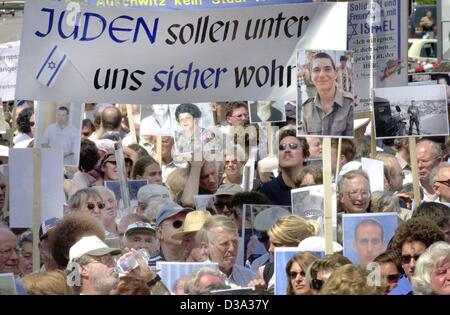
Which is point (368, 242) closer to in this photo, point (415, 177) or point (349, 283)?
point (349, 283)

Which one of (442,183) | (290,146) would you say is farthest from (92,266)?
(290,146)

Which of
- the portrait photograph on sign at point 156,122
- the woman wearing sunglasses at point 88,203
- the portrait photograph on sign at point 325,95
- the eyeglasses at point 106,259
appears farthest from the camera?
the portrait photograph on sign at point 156,122

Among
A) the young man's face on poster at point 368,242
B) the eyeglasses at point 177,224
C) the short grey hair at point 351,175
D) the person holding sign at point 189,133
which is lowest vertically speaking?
the young man's face on poster at point 368,242

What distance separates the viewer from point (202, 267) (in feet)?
21.1

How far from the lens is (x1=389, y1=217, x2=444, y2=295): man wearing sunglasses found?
6.68 meters

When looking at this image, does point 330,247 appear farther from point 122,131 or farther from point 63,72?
point 122,131

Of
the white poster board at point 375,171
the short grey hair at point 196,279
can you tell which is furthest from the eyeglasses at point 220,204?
the short grey hair at point 196,279

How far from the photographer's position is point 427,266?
20.7ft

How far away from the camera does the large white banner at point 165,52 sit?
Result: 802 cm

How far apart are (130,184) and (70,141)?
2.00 ft

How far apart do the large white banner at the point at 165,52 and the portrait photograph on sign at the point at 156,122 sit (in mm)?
3165

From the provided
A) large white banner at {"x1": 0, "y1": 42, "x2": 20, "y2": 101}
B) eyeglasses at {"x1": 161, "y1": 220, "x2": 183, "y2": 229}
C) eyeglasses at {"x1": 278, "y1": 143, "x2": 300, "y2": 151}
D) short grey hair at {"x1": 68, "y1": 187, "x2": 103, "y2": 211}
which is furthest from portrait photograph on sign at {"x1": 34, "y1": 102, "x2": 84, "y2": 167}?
large white banner at {"x1": 0, "y1": 42, "x2": 20, "y2": 101}

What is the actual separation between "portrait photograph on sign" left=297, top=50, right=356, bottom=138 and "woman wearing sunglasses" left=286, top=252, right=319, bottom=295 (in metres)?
1.18

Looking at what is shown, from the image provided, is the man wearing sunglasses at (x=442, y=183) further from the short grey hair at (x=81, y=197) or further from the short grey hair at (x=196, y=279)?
the short grey hair at (x=196, y=279)
